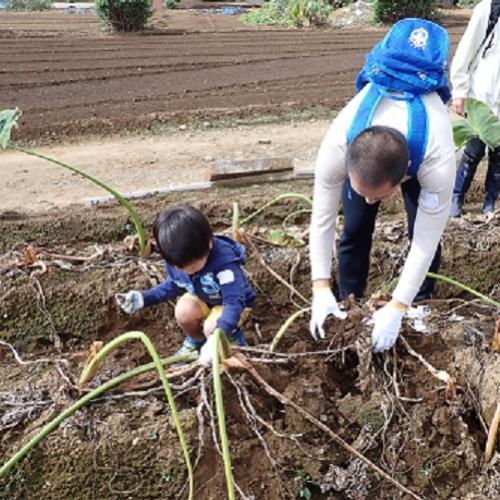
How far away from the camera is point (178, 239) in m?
2.23

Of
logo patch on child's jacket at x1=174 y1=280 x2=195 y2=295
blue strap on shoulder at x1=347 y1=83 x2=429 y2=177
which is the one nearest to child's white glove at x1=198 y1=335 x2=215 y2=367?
logo patch on child's jacket at x1=174 y1=280 x2=195 y2=295

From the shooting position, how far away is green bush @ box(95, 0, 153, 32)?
36.9 ft

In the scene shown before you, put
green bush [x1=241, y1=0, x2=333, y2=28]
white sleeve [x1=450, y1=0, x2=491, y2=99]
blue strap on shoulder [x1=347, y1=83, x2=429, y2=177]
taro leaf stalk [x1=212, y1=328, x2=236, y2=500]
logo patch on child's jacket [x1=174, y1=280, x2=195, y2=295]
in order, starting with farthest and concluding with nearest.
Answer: green bush [x1=241, y1=0, x2=333, y2=28], white sleeve [x1=450, y1=0, x2=491, y2=99], logo patch on child's jacket [x1=174, y1=280, x2=195, y2=295], blue strap on shoulder [x1=347, y1=83, x2=429, y2=177], taro leaf stalk [x1=212, y1=328, x2=236, y2=500]

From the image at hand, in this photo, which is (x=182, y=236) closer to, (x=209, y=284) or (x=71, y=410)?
(x=209, y=284)

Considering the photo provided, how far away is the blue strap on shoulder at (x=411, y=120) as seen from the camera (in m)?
2.10

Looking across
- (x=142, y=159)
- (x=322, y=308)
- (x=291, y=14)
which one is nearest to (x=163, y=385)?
(x=322, y=308)

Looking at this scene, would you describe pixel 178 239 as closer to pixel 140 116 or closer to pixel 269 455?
pixel 269 455

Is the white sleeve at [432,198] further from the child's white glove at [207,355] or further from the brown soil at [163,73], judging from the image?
the brown soil at [163,73]

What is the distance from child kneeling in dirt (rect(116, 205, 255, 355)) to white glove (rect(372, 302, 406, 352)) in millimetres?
461

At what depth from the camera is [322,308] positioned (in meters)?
2.43

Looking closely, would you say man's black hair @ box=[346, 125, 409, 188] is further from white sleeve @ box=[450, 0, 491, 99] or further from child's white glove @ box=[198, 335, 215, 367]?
white sleeve @ box=[450, 0, 491, 99]

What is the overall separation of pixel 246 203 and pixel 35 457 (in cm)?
233

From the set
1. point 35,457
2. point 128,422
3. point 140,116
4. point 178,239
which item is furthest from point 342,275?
point 140,116

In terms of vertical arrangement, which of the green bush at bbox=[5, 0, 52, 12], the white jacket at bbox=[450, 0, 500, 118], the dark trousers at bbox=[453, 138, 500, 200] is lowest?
the green bush at bbox=[5, 0, 52, 12]
